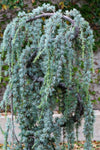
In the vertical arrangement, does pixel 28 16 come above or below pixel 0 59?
above

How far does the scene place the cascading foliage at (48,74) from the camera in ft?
8.09

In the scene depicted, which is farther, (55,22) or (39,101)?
(39,101)

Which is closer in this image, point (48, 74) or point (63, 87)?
point (48, 74)

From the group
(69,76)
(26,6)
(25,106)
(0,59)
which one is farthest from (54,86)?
(26,6)

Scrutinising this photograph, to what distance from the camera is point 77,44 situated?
266 cm

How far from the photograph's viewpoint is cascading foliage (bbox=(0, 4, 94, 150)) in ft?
8.09

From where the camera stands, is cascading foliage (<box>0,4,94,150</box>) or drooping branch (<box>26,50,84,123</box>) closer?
cascading foliage (<box>0,4,94,150</box>)

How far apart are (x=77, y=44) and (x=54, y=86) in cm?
37

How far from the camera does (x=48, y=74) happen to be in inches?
95.0

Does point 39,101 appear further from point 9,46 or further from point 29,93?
point 9,46

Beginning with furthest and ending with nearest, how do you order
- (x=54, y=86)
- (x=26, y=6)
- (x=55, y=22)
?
(x=26, y=6) < (x=54, y=86) < (x=55, y=22)

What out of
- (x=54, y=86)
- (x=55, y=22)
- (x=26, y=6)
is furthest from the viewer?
(x=26, y=6)

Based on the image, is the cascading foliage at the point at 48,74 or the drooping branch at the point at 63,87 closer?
the cascading foliage at the point at 48,74

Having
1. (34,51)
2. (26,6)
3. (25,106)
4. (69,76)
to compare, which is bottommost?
(25,106)
